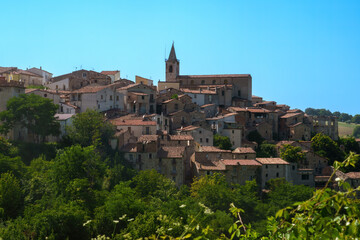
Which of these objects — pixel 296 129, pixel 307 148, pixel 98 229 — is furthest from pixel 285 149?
pixel 98 229

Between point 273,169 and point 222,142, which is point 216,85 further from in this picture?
point 273,169

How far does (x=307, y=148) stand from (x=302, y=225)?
5144 cm

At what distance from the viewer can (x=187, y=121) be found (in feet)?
182

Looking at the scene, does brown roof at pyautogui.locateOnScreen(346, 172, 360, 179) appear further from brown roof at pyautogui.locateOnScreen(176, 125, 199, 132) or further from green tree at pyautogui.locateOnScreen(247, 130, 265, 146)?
brown roof at pyautogui.locateOnScreen(176, 125, 199, 132)

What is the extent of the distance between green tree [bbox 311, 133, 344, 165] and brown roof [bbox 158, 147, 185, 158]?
21274 mm

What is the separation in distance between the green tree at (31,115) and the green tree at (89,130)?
1.95 m

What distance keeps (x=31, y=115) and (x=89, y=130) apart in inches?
217

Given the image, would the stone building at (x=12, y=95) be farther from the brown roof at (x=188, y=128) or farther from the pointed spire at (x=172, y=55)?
the pointed spire at (x=172, y=55)

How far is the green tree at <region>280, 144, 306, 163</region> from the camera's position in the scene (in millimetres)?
52750

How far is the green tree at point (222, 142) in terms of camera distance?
52.3 meters

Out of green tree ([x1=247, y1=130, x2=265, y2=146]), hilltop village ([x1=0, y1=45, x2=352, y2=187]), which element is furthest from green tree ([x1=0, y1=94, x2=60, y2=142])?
green tree ([x1=247, y1=130, x2=265, y2=146])

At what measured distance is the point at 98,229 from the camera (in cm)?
3080

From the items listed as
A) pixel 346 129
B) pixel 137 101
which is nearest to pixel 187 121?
pixel 137 101

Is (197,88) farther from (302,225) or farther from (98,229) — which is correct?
(302,225)
